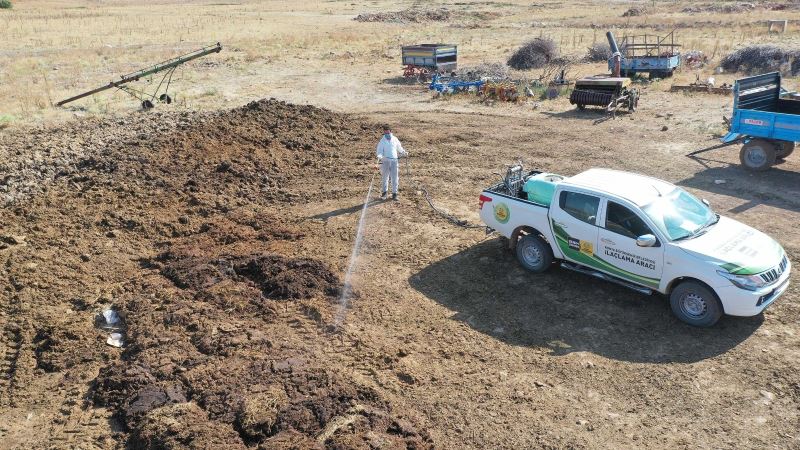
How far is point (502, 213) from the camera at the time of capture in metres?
11.6

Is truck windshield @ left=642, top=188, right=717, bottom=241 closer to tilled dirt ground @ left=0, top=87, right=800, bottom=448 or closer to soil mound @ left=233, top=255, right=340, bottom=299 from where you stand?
tilled dirt ground @ left=0, top=87, right=800, bottom=448

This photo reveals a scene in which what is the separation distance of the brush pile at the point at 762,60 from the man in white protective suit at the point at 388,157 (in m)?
21.5

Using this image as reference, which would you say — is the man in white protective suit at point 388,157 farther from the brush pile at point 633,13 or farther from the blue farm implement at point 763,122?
the brush pile at point 633,13

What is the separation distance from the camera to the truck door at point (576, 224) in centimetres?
1036

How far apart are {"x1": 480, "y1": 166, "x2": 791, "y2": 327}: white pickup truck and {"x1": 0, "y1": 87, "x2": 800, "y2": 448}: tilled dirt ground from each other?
51cm

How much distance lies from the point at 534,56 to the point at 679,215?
1014 inches

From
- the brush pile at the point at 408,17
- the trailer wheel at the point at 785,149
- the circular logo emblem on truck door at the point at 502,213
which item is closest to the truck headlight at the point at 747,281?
the circular logo emblem on truck door at the point at 502,213

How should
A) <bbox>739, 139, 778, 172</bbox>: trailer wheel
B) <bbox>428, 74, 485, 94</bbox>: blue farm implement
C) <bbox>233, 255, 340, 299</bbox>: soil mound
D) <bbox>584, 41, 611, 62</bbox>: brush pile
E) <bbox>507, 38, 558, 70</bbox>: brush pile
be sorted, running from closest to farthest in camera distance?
<bbox>233, 255, 340, 299</bbox>: soil mound, <bbox>739, 139, 778, 172</bbox>: trailer wheel, <bbox>428, 74, 485, 94</bbox>: blue farm implement, <bbox>507, 38, 558, 70</bbox>: brush pile, <bbox>584, 41, 611, 62</bbox>: brush pile

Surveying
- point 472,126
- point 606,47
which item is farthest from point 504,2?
point 472,126

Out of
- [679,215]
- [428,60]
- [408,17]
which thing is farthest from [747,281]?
[408,17]

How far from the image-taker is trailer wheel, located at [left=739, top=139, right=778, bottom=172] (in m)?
15.9

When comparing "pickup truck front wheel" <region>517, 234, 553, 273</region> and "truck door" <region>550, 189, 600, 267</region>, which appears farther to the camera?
"pickup truck front wheel" <region>517, 234, 553, 273</region>

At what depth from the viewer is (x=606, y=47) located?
1373 inches

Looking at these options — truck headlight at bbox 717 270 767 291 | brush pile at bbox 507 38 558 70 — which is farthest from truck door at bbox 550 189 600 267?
brush pile at bbox 507 38 558 70
